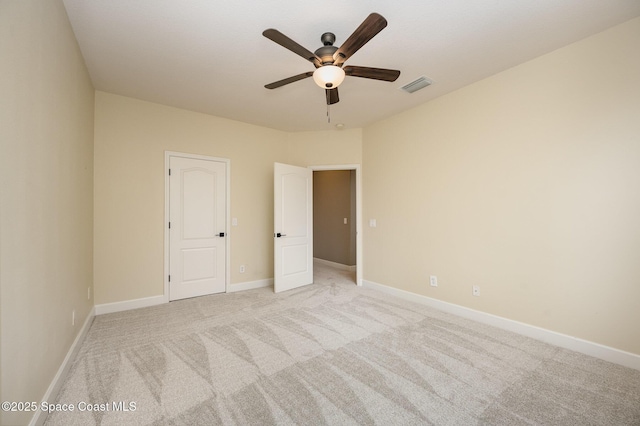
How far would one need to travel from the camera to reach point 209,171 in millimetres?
4113

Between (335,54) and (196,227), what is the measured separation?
3185 millimetres

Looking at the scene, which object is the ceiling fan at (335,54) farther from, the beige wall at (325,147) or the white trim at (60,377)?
the white trim at (60,377)

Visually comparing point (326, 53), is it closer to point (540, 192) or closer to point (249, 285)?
point (540, 192)

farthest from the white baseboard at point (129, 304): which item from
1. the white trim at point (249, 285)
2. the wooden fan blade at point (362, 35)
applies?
the wooden fan blade at point (362, 35)

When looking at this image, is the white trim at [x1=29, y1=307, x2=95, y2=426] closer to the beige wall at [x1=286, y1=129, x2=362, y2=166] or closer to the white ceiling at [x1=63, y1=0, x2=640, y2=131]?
the white ceiling at [x1=63, y1=0, x2=640, y2=131]

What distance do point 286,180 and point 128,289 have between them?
2.72 metres

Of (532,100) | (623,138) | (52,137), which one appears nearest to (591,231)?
(623,138)

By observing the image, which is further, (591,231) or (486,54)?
(486,54)

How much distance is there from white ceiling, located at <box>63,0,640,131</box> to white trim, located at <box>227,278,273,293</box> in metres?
2.89

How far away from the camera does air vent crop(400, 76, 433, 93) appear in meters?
3.01

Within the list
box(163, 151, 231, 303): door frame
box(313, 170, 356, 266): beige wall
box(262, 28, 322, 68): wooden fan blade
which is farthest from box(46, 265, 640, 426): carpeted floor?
box(313, 170, 356, 266): beige wall

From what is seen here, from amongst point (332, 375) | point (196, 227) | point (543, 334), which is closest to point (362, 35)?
point (332, 375)

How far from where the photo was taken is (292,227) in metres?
4.52

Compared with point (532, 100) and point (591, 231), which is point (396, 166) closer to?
point (532, 100)
